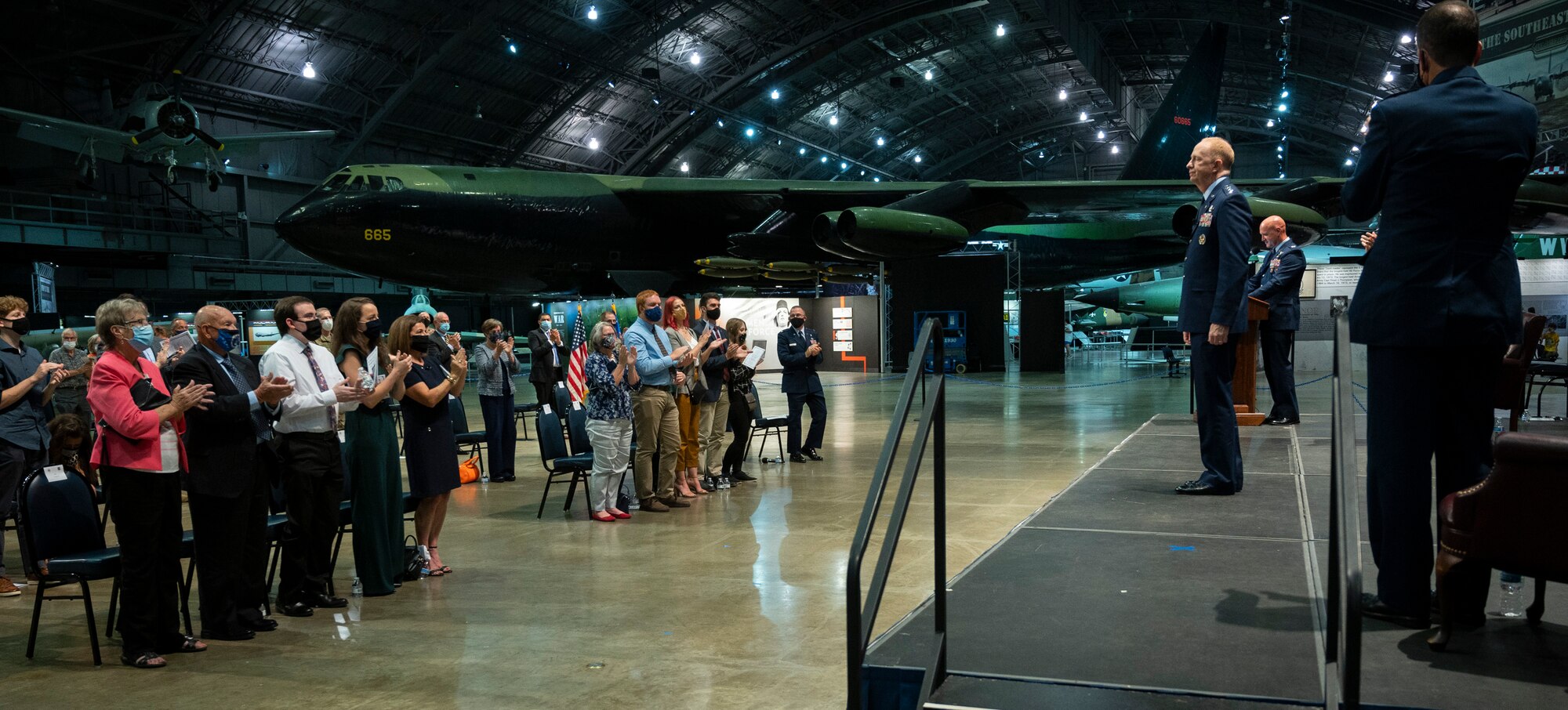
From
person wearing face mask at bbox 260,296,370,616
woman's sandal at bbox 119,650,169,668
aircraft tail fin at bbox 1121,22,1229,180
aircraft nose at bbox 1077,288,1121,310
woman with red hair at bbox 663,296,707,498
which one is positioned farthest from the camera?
aircraft nose at bbox 1077,288,1121,310

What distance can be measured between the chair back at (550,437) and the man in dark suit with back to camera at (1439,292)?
20.6 ft

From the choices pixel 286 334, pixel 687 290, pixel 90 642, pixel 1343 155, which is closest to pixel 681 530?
pixel 286 334

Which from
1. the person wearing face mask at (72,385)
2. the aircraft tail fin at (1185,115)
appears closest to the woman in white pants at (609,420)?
the person wearing face mask at (72,385)

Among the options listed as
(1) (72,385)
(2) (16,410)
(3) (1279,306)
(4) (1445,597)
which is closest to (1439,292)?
(4) (1445,597)

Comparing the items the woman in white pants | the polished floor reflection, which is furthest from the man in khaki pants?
the polished floor reflection

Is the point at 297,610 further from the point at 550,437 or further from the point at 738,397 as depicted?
the point at 738,397

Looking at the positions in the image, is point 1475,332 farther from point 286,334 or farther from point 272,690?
point 286,334

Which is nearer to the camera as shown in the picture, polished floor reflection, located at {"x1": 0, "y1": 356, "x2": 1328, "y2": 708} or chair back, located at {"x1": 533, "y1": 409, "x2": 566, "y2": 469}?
polished floor reflection, located at {"x1": 0, "y1": 356, "x2": 1328, "y2": 708}

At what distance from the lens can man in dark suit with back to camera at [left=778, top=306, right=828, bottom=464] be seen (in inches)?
372

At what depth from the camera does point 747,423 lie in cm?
905

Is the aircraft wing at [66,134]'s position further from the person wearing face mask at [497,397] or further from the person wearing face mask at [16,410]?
the person wearing face mask at [16,410]

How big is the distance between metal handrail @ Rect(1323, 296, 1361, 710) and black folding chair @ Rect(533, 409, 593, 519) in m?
5.98

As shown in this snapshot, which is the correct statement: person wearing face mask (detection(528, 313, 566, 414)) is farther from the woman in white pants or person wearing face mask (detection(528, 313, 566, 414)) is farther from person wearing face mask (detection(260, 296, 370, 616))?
person wearing face mask (detection(260, 296, 370, 616))

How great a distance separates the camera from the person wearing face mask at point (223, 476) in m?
4.40
